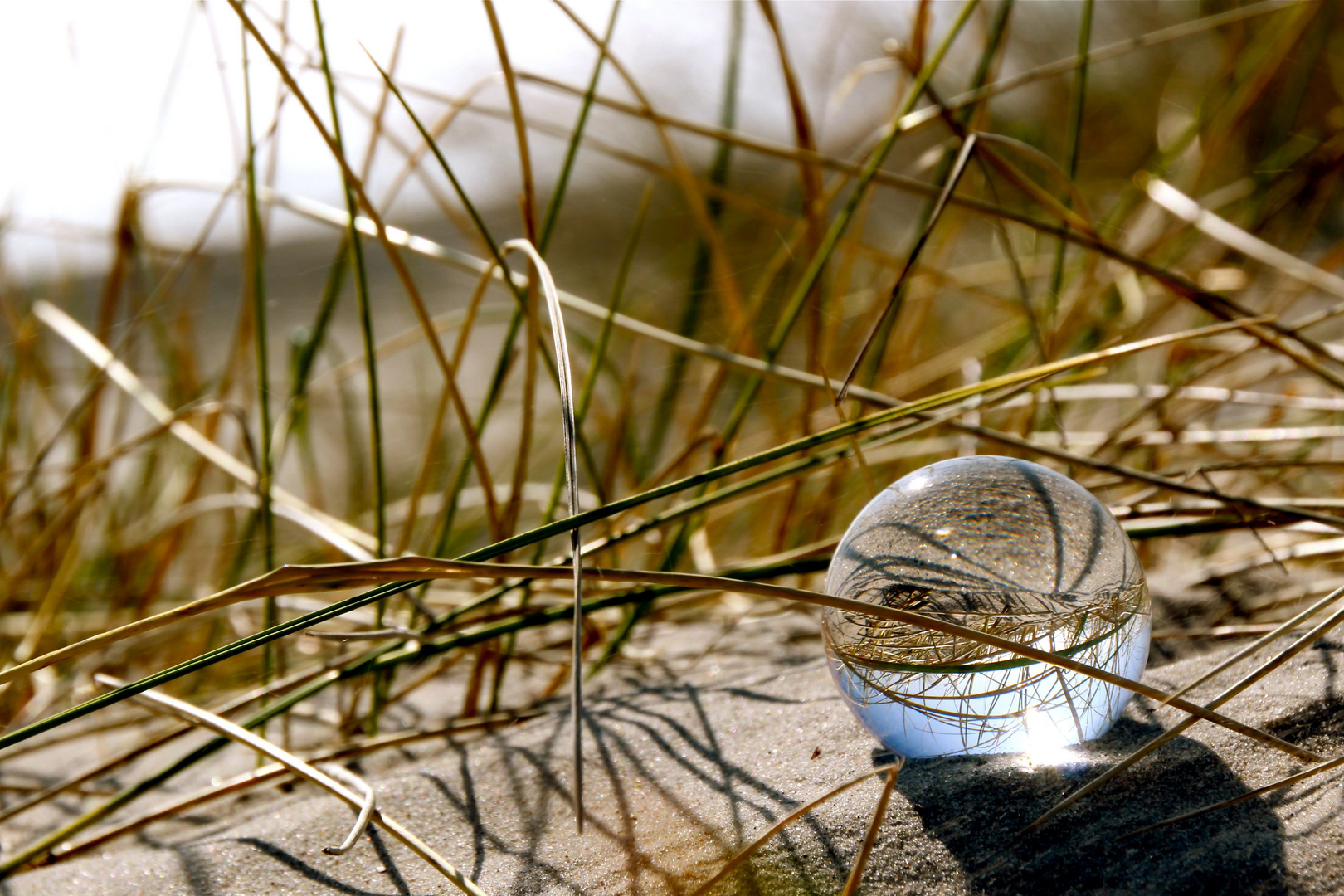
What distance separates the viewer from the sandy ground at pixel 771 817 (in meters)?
0.60

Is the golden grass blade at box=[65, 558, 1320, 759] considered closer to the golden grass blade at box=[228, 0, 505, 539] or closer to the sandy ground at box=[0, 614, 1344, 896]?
the sandy ground at box=[0, 614, 1344, 896]

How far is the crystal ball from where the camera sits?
0.68 meters

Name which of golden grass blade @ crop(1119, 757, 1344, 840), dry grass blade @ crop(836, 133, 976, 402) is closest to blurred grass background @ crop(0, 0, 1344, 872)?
dry grass blade @ crop(836, 133, 976, 402)

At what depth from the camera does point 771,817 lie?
697mm

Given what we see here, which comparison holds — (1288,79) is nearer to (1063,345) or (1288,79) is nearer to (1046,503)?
(1063,345)

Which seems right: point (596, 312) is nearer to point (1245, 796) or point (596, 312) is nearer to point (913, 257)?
point (913, 257)

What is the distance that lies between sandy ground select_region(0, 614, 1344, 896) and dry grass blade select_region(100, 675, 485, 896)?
36 mm

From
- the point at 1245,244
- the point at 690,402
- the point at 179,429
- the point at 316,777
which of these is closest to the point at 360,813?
the point at 316,777

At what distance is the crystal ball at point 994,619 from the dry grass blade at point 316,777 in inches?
12.0

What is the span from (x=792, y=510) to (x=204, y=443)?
0.78 metres

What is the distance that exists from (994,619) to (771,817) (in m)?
0.21

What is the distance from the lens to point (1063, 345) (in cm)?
149

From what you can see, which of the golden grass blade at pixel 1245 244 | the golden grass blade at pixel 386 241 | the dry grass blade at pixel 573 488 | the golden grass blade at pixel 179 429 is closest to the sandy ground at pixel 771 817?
the dry grass blade at pixel 573 488

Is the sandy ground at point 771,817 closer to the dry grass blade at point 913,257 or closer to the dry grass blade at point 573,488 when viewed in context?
the dry grass blade at point 573,488
